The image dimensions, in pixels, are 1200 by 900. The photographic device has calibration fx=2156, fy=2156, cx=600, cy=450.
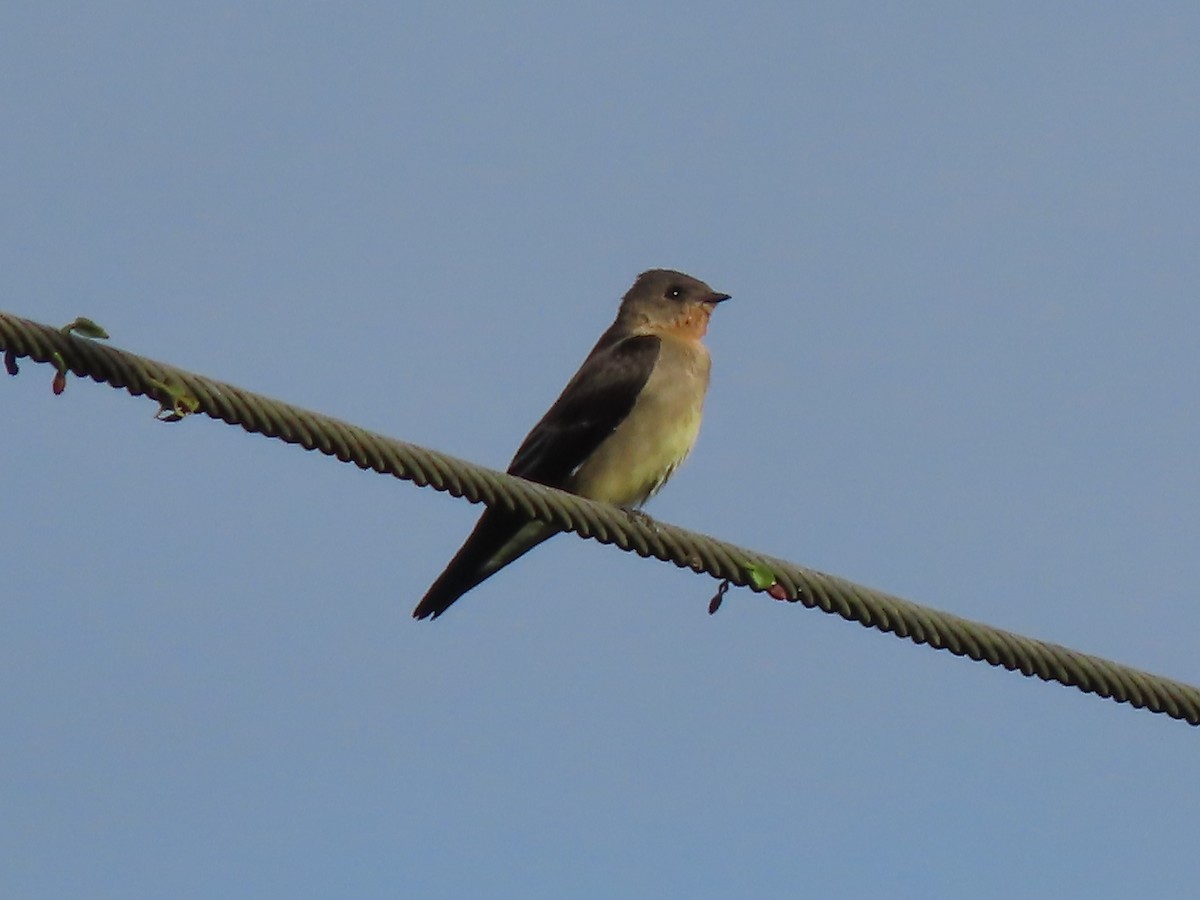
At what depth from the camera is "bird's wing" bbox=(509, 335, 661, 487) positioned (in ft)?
34.1

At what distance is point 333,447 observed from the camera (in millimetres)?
5863

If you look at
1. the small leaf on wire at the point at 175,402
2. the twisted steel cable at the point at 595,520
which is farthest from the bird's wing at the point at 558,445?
the small leaf on wire at the point at 175,402

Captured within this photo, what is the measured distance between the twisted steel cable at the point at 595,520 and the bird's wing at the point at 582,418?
132 inches

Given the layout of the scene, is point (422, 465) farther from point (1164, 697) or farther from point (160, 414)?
point (1164, 697)

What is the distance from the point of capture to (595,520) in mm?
6773

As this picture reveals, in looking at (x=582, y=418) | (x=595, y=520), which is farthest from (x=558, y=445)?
(x=595, y=520)

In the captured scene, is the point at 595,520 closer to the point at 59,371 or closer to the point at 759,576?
the point at 759,576

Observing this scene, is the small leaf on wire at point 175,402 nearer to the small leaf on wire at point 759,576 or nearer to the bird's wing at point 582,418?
the small leaf on wire at point 759,576

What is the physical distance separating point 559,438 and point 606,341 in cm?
139

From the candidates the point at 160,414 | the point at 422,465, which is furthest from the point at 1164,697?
the point at 160,414

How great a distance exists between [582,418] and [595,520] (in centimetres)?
370

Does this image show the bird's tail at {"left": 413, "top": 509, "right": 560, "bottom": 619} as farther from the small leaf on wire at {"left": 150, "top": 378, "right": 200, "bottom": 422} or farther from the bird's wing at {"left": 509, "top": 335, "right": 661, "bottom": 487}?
the small leaf on wire at {"left": 150, "top": 378, "right": 200, "bottom": 422}

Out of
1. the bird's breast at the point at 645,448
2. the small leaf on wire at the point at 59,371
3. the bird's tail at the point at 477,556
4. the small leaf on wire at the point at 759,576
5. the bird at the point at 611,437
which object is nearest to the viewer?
the small leaf on wire at the point at 59,371

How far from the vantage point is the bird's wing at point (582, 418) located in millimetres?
10383
